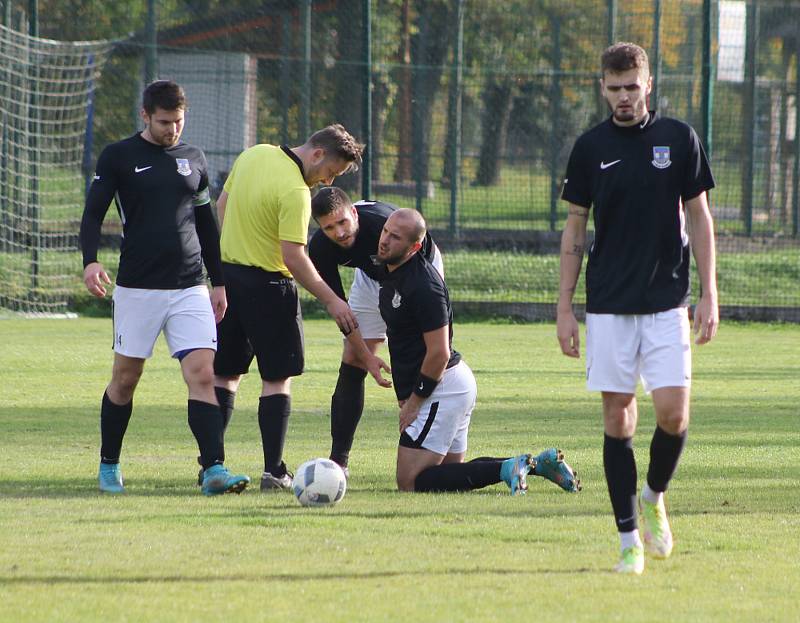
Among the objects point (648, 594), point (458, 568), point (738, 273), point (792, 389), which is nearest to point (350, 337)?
point (458, 568)

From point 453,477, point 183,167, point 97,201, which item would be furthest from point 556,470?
point 97,201

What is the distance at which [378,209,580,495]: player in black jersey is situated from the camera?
7293 mm

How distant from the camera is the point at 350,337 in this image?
7.58 m

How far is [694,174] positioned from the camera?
5676 millimetres

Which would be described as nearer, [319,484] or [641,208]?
[641,208]

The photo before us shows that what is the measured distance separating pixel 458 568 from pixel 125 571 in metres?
1.25

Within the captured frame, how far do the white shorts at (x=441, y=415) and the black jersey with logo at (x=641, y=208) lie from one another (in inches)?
79.3

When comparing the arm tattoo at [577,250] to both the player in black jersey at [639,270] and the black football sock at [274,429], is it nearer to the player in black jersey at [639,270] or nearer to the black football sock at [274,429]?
the player in black jersey at [639,270]

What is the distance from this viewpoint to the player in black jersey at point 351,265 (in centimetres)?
766

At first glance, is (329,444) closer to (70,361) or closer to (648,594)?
(648,594)

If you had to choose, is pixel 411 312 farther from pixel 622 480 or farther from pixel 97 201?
pixel 622 480

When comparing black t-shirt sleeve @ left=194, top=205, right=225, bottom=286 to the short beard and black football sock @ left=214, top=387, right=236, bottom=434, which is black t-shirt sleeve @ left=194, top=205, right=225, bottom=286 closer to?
black football sock @ left=214, top=387, right=236, bottom=434

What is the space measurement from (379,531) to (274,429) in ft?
5.03

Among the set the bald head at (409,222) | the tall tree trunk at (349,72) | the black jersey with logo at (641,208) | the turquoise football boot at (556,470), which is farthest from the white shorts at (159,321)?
the tall tree trunk at (349,72)
